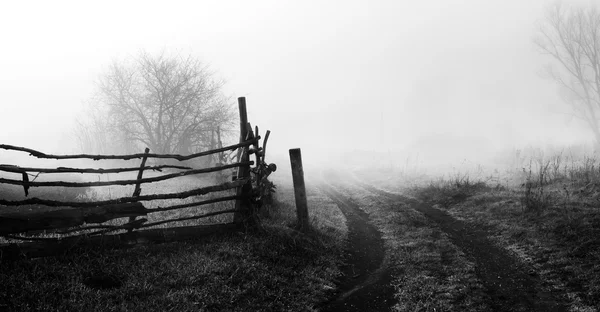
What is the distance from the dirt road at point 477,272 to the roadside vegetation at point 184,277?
Answer: 0.48 meters

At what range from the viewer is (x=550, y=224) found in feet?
23.7

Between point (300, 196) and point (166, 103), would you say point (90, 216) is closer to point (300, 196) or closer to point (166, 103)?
point (300, 196)

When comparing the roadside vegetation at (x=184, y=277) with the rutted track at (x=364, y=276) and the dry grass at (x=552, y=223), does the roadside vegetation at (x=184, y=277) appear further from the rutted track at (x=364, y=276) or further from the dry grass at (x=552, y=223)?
the dry grass at (x=552, y=223)

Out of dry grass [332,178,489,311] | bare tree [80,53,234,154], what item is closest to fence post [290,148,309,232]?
dry grass [332,178,489,311]

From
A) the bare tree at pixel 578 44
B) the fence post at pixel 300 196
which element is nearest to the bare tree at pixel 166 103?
the fence post at pixel 300 196

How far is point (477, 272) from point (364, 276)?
2.00 m

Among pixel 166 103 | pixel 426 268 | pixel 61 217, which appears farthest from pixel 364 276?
pixel 166 103

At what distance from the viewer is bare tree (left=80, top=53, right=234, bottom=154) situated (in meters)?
23.8

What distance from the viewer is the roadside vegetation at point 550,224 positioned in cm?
514

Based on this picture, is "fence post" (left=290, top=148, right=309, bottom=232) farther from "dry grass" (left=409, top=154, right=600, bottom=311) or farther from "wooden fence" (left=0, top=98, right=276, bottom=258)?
"dry grass" (left=409, top=154, right=600, bottom=311)

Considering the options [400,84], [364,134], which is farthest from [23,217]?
[400,84]

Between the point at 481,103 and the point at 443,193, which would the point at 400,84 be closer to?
the point at 481,103

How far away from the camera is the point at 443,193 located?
460 inches

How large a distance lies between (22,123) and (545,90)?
14874 cm
